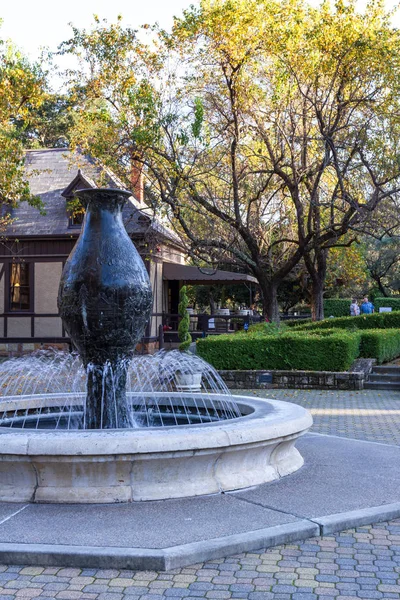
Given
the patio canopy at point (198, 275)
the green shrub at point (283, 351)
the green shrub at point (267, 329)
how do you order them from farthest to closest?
the patio canopy at point (198, 275) → the green shrub at point (267, 329) → the green shrub at point (283, 351)

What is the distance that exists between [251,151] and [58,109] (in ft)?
86.9

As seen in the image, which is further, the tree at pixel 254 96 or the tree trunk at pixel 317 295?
the tree trunk at pixel 317 295

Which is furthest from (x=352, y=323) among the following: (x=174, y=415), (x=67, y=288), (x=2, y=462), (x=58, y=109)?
(x=58, y=109)

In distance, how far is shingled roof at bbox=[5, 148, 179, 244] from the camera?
25.6 metres

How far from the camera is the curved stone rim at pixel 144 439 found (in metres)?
5.57

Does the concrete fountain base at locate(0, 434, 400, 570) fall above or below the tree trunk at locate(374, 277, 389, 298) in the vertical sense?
below

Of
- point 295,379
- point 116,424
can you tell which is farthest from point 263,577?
point 295,379

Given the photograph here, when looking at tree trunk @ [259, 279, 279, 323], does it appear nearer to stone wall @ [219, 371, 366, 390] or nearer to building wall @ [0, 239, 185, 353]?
stone wall @ [219, 371, 366, 390]

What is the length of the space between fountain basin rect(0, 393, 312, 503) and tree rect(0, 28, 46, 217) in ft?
49.2

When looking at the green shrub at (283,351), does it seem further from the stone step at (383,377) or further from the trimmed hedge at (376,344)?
the trimmed hedge at (376,344)

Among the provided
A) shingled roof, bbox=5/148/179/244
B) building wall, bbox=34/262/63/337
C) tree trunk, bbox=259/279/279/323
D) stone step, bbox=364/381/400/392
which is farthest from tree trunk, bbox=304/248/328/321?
building wall, bbox=34/262/63/337

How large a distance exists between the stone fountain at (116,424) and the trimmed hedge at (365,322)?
14.3 metres

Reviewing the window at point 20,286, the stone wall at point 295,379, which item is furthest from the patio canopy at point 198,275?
the stone wall at point 295,379

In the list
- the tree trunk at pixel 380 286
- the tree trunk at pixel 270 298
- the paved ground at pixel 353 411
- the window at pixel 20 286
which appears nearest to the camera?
the paved ground at pixel 353 411
